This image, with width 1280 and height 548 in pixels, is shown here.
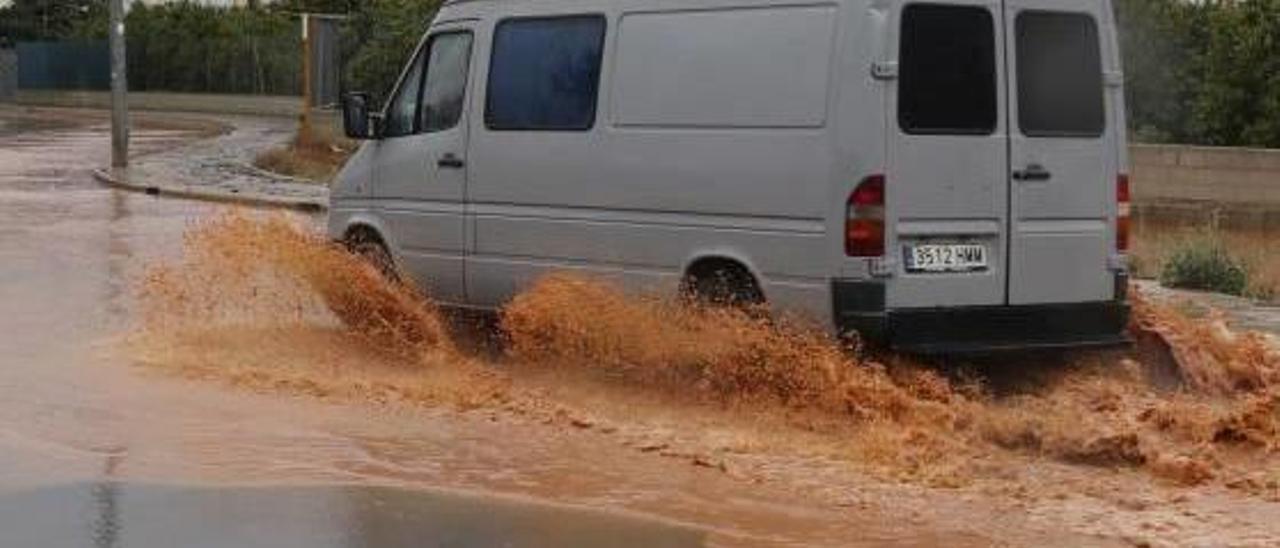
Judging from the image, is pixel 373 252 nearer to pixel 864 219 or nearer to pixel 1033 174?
pixel 864 219

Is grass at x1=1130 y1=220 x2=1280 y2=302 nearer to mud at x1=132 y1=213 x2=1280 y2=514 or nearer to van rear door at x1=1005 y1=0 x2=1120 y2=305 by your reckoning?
mud at x1=132 y1=213 x2=1280 y2=514

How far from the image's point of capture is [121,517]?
6629mm

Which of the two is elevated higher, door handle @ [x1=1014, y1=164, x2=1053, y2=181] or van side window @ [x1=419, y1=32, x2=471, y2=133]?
van side window @ [x1=419, y1=32, x2=471, y2=133]

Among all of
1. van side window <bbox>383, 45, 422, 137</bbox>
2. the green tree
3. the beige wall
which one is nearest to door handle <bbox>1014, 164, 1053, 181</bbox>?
van side window <bbox>383, 45, 422, 137</bbox>

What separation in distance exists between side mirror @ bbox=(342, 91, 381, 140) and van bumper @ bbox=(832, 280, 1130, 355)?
388 centimetres

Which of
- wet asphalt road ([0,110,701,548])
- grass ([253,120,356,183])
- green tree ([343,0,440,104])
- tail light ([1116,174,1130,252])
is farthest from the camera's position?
green tree ([343,0,440,104])

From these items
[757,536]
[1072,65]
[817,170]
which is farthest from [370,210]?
[757,536]

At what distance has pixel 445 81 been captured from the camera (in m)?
10.6

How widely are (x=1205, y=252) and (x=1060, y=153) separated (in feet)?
22.8

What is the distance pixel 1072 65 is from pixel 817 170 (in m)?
1.67

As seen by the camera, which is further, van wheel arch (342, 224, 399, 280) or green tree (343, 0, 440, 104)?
green tree (343, 0, 440, 104)

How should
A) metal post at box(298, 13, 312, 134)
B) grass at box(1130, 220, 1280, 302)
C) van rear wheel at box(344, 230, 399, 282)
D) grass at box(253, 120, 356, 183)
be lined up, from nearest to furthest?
van rear wheel at box(344, 230, 399, 282) → grass at box(1130, 220, 1280, 302) → metal post at box(298, 13, 312, 134) → grass at box(253, 120, 356, 183)

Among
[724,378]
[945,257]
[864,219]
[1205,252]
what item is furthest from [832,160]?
[1205,252]

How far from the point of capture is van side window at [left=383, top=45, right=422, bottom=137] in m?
10.8
